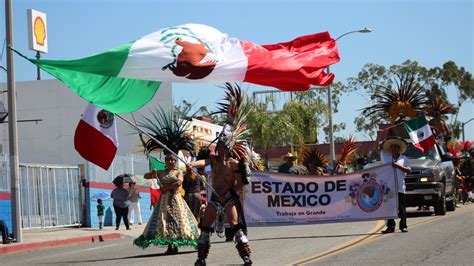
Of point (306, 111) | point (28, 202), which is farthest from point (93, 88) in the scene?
point (306, 111)

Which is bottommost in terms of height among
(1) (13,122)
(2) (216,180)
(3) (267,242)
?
(3) (267,242)

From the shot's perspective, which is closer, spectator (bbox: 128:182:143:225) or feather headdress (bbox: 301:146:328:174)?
feather headdress (bbox: 301:146:328:174)

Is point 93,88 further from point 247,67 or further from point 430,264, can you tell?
point 430,264

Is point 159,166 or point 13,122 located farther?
point 13,122

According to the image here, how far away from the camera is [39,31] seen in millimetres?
38156

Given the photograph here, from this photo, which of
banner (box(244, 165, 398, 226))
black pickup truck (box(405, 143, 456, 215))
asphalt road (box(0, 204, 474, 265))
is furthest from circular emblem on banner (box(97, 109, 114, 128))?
black pickup truck (box(405, 143, 456, 215))

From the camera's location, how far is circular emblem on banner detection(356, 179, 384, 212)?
20.2 m

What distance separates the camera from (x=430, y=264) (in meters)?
12.2

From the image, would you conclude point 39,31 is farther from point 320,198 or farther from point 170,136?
point 170,136

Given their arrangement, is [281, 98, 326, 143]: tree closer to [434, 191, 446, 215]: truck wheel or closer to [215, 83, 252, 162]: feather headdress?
[434, 191, 446, 215]: truck wheel

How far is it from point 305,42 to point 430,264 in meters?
5.81

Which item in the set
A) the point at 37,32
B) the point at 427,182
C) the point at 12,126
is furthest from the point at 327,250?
the point at 37,32

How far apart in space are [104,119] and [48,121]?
38015mm

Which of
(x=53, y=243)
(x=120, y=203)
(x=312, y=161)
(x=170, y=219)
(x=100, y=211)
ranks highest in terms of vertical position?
(x=312, y=161)
